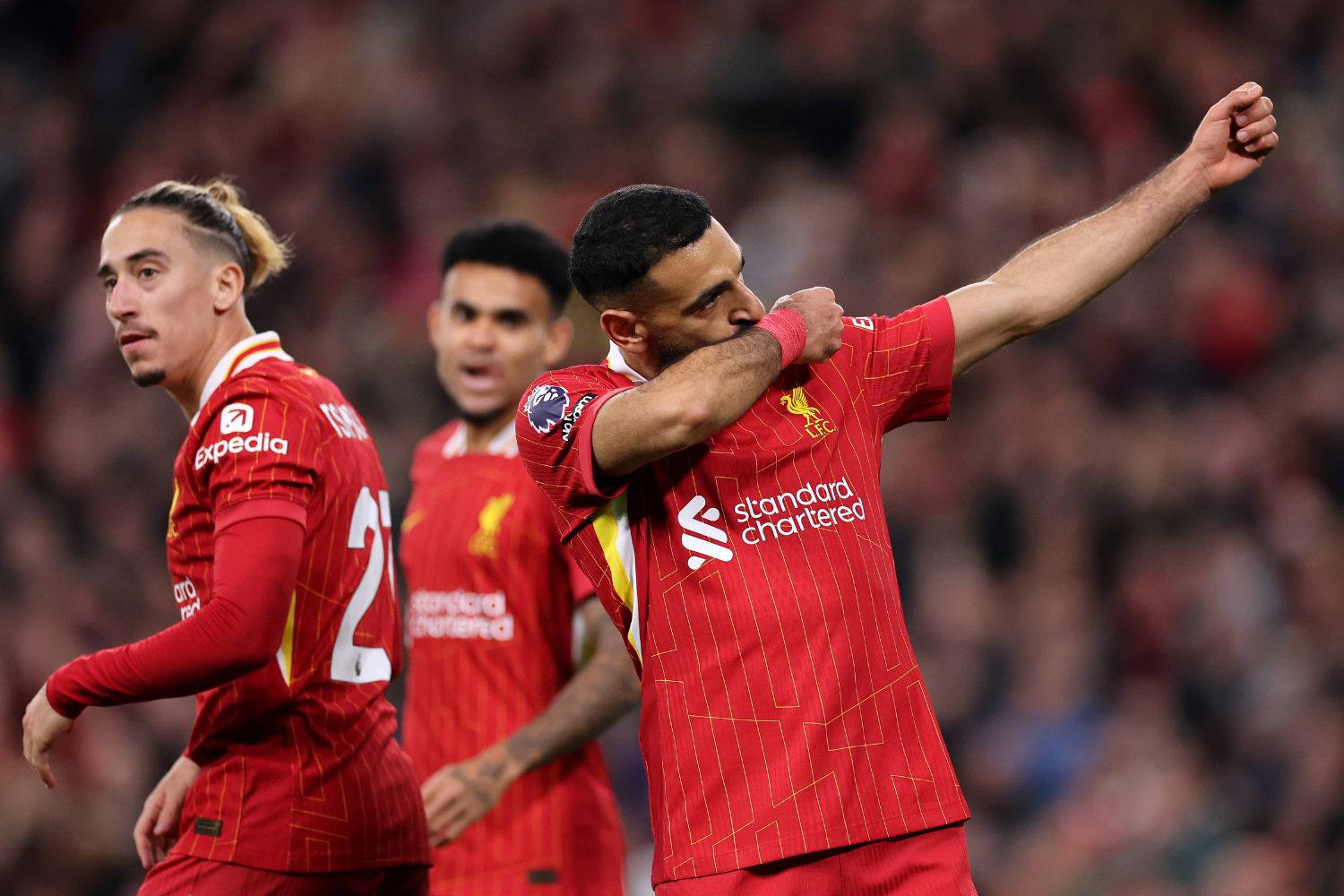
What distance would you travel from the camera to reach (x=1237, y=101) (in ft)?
13.1

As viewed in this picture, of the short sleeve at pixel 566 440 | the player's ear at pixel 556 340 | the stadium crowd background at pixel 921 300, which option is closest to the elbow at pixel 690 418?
the short sleeve at pixel 566 440

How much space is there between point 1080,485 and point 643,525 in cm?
671

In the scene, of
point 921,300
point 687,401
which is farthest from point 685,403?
point 921,300

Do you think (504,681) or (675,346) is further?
(504,681)

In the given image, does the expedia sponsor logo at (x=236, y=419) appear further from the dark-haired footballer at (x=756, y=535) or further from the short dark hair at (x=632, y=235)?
the short dark hair at (x=632, y=235)

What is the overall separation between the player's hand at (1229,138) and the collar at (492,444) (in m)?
2.25

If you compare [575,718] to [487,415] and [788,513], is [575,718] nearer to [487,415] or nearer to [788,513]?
[487,415]

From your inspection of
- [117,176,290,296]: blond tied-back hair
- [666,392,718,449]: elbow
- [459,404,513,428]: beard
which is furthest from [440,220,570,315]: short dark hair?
[666,392,718,449]: elbow

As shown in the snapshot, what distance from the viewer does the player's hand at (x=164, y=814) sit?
13.5 ft

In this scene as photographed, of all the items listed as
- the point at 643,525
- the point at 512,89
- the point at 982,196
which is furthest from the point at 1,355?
the point at 643,525

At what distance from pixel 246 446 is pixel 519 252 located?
1.88m

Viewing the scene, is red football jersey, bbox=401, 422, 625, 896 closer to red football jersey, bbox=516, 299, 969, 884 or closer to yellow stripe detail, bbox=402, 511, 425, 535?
yellow stripe detail, bbox=402, 511, 425, 535

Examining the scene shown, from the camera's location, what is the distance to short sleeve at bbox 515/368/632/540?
11.8ft

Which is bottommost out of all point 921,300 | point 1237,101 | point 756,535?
point 756,535
